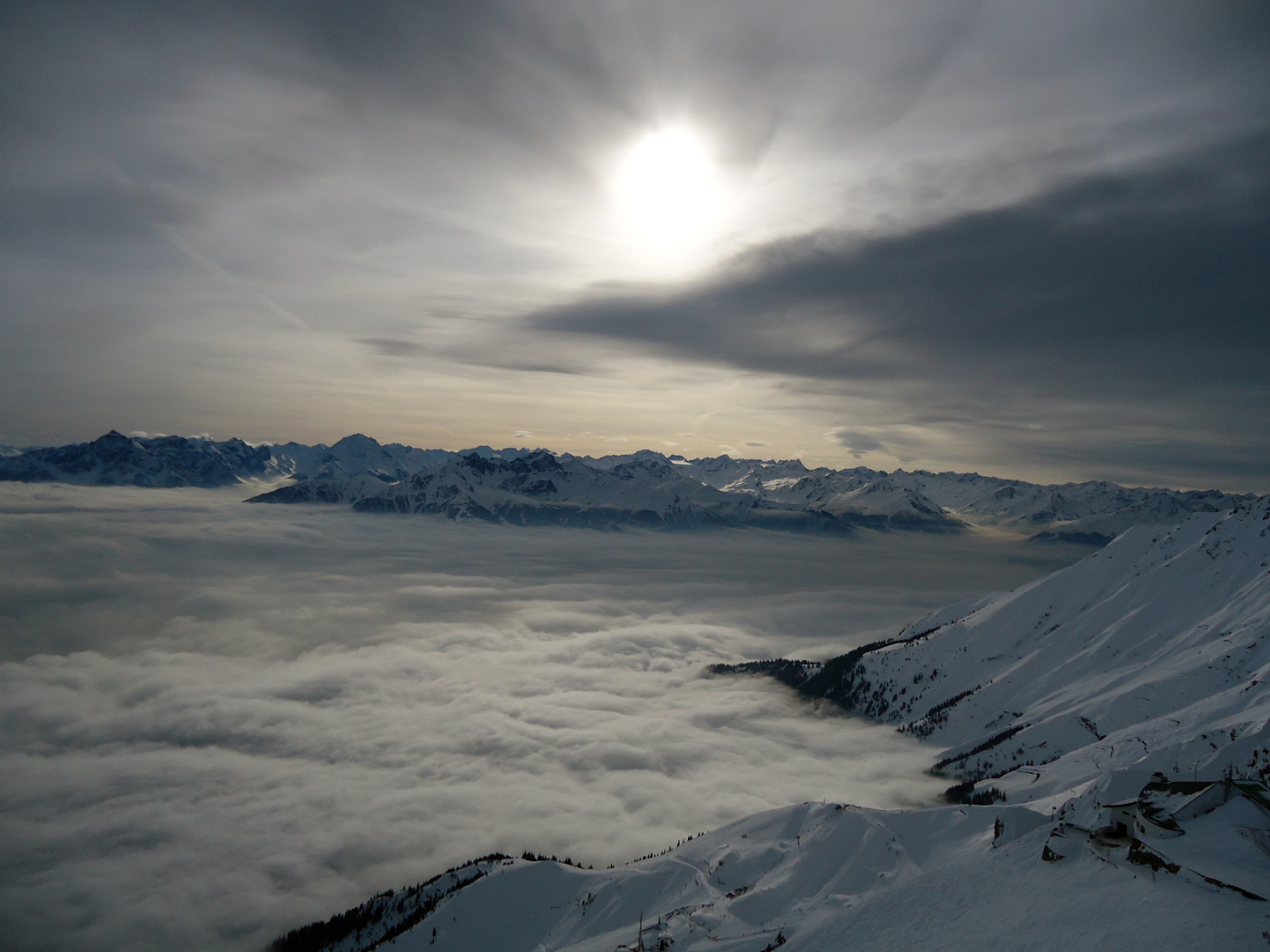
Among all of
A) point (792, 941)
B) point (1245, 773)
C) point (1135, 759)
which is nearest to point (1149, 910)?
point (792, 941)

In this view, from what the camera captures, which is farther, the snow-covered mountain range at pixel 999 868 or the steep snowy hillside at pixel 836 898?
the snow-covered mountain range at pixel 999 868

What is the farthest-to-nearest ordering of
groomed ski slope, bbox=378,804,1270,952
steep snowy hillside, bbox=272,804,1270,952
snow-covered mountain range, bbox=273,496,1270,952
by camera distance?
snow-covered mountain range, bbox=273,496,1270,952, steep snowy hillside, bbox=272,804,1270,952, groomed ski slope, bbox=378,804,1270,952

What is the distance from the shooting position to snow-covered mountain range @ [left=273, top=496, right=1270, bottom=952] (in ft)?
83.1

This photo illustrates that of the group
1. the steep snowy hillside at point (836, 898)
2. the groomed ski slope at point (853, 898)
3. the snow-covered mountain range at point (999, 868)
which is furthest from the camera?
the snow-covered mountain range at point (999, 868)

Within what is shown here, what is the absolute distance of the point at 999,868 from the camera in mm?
31016

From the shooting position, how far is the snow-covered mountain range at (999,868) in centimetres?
2533

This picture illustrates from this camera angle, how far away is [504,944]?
109 meters

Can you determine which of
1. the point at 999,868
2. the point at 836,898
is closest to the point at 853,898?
the point at 836,898

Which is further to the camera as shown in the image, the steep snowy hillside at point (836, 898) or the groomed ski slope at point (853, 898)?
the steep snowy hillside at point (836, 898)

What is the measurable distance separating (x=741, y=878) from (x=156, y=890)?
680 feet

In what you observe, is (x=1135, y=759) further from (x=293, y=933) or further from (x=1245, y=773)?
(x=293, y=933)

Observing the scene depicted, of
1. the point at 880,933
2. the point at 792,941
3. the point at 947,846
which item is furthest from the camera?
the point at 947,846

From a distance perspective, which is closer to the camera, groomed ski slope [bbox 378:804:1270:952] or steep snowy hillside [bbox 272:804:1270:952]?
groomed ski slope [bbox 378:804:1270:952]

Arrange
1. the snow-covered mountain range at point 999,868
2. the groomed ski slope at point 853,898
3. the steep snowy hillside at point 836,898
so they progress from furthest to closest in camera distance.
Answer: the snow-covered mountain range at point 999,868, the steep snowy hillside at point 836,898, the groomed ski slope at point 853,898
